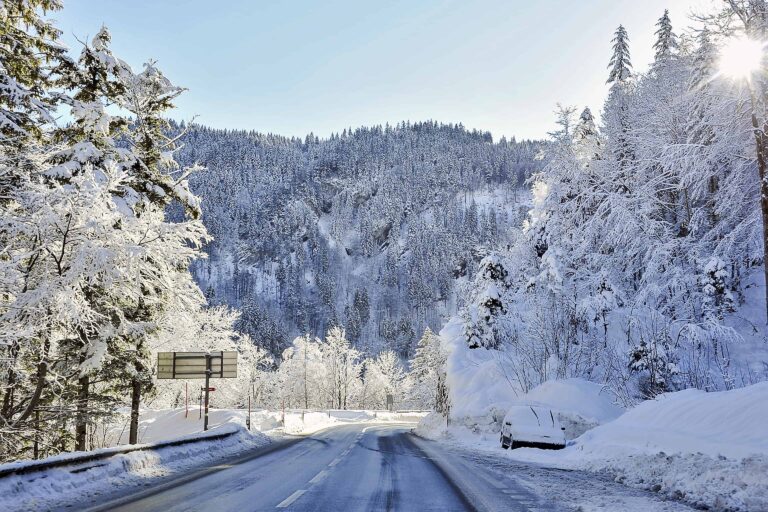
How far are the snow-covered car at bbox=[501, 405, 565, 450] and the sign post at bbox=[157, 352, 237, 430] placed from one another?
1270 cm

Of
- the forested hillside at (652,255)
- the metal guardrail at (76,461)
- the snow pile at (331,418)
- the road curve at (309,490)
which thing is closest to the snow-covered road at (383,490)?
the road curve at (309,490)

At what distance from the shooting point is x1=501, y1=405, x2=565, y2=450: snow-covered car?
1572 centimetres

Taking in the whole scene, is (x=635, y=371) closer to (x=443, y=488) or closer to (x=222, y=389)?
(x=443, y=488)

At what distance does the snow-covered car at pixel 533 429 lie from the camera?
1572 centimetres

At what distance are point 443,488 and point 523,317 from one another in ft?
68.7

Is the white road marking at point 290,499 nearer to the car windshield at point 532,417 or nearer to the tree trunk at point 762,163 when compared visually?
the car windshield at point 532,417

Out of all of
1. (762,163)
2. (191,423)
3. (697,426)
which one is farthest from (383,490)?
(191,423)

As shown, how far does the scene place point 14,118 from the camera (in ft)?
34.6

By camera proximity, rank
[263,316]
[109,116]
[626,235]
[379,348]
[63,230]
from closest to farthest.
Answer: [63,230] → [109,116] → [626,235] → [263,316] → [379,348]

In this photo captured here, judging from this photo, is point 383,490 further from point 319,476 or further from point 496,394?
point 496,394

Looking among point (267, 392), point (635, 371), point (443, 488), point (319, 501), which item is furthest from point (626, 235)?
point (267, 392)

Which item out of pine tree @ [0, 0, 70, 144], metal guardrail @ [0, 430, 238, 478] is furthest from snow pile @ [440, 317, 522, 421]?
pine tree @ [0, 0, 70, 144]

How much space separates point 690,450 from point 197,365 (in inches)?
783

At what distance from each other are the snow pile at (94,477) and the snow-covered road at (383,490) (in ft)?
1.76
